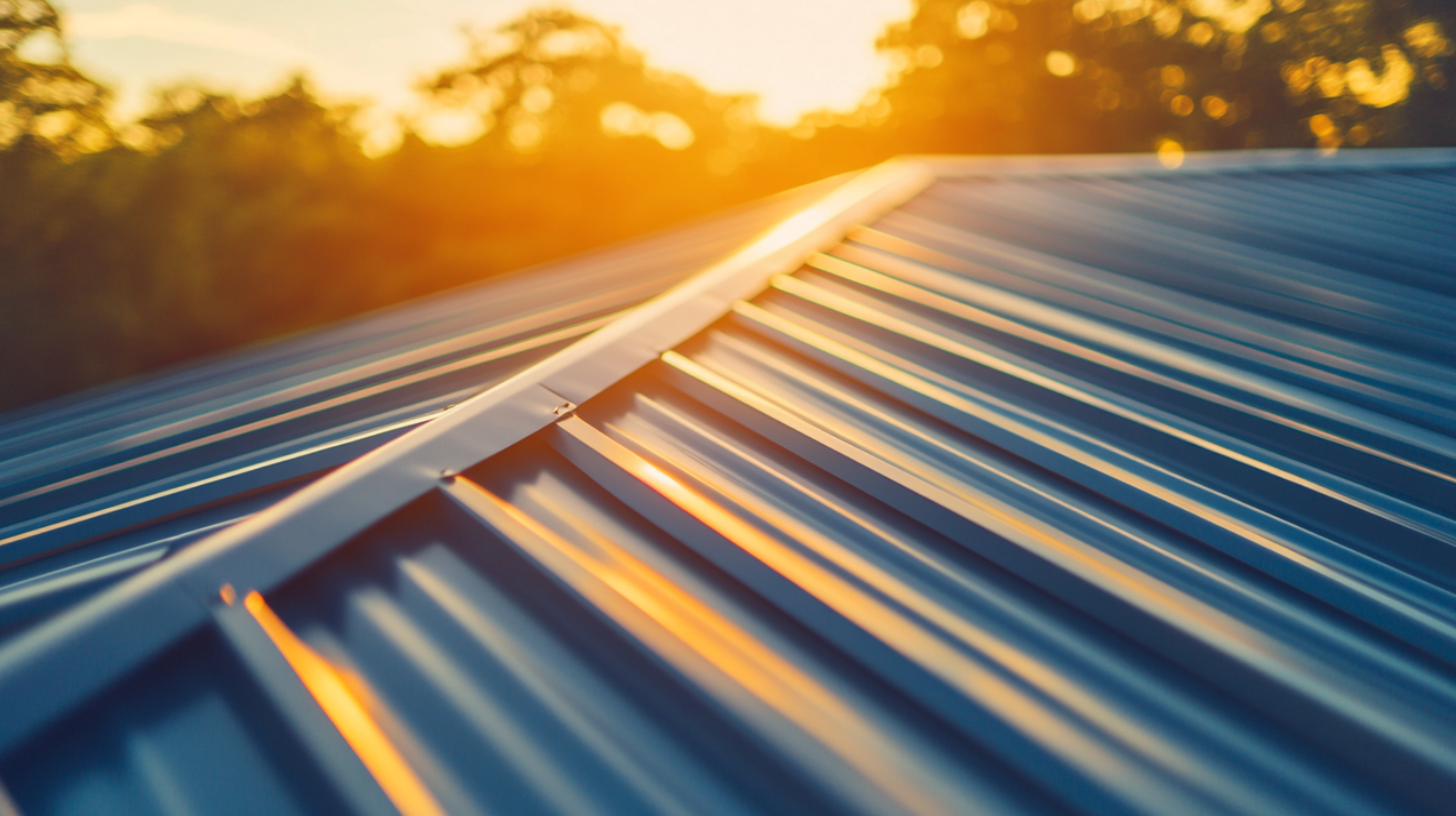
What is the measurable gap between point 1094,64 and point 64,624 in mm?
37107

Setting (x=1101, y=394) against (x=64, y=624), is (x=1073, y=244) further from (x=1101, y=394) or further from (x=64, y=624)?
(x=64, y=624)

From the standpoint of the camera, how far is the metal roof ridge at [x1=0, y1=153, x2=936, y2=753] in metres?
1.38

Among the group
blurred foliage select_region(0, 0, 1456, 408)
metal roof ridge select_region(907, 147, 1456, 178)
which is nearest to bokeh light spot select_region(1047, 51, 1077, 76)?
blurred foliage select_region(0, 0, 1456, 408)

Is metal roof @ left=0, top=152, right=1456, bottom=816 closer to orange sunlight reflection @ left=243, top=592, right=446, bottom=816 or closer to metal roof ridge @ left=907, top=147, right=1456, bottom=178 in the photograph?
orange sunlight reflection @ left=243, top=592, right=446, bottom=816

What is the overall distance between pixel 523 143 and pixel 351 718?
33.6 meters

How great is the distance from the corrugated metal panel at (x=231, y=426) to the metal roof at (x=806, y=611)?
2.04ft

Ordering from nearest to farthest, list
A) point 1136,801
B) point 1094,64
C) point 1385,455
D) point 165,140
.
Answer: point 1136,801
point 1385,455
point 165,140
point 1094,64

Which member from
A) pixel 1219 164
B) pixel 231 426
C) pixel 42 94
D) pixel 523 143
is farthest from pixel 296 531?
pixel 523 143

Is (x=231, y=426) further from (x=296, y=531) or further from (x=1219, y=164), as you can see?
(x=1219, y=164)

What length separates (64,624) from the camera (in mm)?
Result: 1463

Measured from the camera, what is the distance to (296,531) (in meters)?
1.79

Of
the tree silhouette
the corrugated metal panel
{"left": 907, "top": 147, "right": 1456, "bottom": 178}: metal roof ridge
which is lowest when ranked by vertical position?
{"left": 907, "top": 147, "right": 1456, "bottom": 178}: metal roof ridge

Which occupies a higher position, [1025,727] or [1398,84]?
[1025,727]

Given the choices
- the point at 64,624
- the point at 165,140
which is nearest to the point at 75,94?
the point at 165,140
